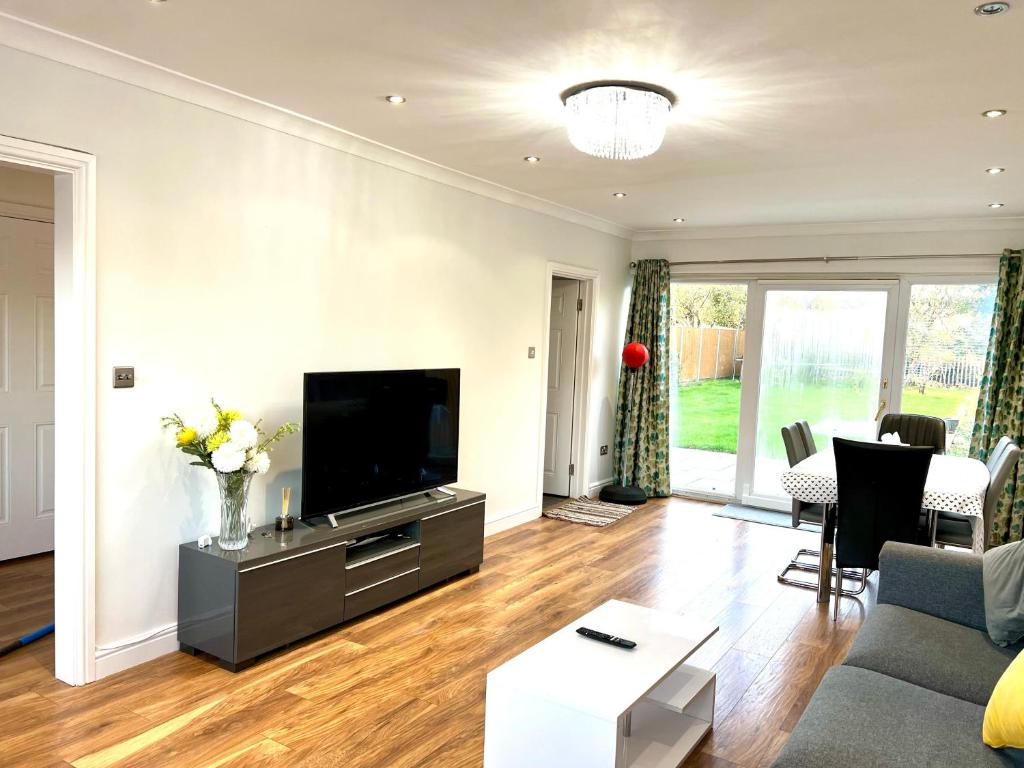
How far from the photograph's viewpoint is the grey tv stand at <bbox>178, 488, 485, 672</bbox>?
122 inches

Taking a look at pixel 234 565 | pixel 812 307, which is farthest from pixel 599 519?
pixel 234 565

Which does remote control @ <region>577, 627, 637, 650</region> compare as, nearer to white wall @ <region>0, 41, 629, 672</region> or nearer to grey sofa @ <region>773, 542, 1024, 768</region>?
grey sofa @ <region>773, 542, 1024, 768</region>

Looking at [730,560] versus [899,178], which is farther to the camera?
[730,560]

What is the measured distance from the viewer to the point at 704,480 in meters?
7.02

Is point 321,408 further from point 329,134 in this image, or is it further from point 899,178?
point 899,178

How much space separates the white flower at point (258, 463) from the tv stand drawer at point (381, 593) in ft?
2.71

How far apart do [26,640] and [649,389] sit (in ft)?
17.0

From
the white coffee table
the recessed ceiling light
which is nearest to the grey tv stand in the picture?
the white coffee table

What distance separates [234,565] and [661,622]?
1766 millimetres

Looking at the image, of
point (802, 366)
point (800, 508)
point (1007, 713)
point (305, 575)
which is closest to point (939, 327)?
point (802, 366)

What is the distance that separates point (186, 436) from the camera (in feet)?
10.2

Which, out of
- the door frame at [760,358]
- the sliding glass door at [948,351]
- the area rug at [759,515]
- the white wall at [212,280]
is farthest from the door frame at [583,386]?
the sliding glass door at [948,351]

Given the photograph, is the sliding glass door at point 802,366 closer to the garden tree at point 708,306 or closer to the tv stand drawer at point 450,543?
the garden tree at point 708,306

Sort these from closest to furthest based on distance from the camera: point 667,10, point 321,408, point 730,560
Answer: point 667,10 < point 321,408 < point 730,560
